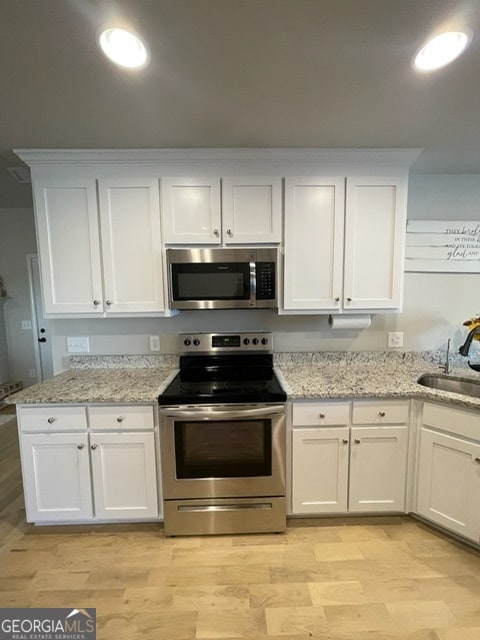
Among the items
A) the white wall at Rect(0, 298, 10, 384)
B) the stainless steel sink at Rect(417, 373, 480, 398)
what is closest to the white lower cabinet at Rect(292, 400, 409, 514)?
the stainless steel sink at Rect(417, 373, 480, 398)

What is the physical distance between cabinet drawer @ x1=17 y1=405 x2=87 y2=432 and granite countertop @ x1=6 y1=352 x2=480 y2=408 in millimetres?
60

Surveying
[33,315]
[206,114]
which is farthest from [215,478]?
[33,315]

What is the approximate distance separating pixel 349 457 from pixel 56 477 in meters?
1.83

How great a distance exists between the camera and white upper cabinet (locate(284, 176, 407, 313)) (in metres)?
2.01

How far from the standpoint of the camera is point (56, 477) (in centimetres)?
186

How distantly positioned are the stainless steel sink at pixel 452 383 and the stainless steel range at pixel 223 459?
1.16 meters

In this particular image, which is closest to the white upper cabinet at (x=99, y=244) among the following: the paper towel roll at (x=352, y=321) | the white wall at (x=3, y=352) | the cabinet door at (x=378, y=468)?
the paper towel roll at (x=352, y=321)

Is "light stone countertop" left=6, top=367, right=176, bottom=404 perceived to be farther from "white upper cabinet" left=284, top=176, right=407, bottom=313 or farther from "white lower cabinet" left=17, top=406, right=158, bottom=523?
"white upper cabinet" left=284, top=176, right=407, bottom=313

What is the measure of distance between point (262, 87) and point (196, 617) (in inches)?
96.4

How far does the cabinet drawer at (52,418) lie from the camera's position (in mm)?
1812

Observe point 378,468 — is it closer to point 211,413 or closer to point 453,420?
point 453,420

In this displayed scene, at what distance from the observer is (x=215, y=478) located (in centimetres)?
183

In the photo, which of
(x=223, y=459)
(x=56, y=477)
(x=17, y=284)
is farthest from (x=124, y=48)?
(x=17, y=284)

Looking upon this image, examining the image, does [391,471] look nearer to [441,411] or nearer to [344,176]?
[441,411]
